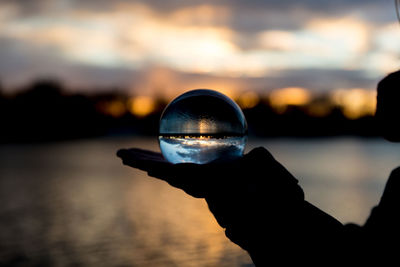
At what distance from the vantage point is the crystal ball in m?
3.33

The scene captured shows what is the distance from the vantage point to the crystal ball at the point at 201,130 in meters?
3.33

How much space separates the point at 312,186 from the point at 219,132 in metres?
20.3

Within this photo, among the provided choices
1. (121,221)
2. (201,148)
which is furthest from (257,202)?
(121,221)

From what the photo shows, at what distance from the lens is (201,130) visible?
335 centimetres

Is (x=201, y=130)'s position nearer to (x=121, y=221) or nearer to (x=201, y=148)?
(x=201, y=148)

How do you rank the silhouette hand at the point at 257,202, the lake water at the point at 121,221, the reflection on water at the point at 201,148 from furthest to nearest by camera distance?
the lake water at the point at 121,221 → the reflection on water at the point at 201,148 → the silhouette hand at the point at 257,202

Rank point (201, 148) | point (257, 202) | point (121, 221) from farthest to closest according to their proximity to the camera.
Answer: point (121, 221)
point (201, 148)
point (257, 202)

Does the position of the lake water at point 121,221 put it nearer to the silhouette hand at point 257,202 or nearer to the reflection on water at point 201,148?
the reflection on water at point 201,148

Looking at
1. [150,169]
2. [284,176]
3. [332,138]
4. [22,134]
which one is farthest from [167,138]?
[332,138]

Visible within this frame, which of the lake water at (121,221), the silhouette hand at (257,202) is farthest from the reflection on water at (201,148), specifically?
the lake water at (121,221)

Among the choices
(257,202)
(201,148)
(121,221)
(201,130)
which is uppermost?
(201,130)

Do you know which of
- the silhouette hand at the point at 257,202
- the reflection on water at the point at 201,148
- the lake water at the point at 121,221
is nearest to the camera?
the silhouette hand at the point at 257,202

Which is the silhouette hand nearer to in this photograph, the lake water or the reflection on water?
the reflection on water

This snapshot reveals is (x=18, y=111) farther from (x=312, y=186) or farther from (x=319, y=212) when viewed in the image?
(x=319, y=212)
